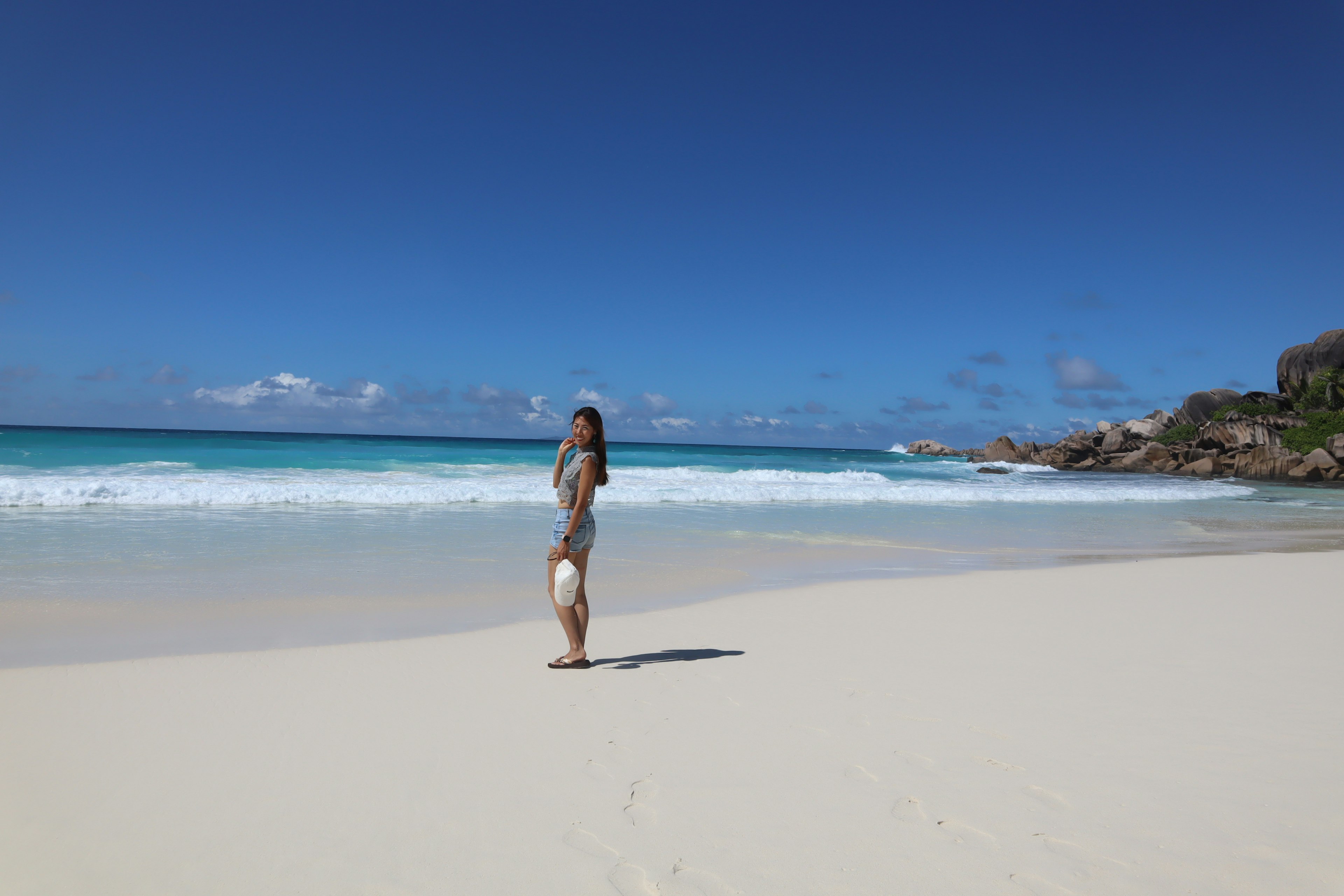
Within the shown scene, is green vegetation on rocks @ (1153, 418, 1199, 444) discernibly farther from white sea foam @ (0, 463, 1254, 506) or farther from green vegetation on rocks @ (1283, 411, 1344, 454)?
white sea foam @ (0, 463, 1254, 506)

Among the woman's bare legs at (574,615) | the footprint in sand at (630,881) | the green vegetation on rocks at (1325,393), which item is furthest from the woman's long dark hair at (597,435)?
the green vegetation on rocks at (1325,393)

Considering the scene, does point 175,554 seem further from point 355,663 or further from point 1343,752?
point 1343,752

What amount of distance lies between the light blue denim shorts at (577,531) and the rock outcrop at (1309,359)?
183 ft

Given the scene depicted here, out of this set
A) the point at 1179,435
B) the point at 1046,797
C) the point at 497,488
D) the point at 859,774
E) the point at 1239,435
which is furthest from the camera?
the point at 1179,435

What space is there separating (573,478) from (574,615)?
38.7 inches

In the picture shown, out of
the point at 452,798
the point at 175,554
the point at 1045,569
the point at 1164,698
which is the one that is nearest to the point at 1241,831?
the point at 1164,698

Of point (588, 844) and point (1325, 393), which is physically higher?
point (1325, 393)

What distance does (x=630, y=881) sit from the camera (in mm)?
2459

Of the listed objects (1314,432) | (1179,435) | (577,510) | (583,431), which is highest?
(1179,435)

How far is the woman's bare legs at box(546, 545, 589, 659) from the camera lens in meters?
4.95

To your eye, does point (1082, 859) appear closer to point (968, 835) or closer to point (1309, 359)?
point (968, 835)

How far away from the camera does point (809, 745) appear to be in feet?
11.8

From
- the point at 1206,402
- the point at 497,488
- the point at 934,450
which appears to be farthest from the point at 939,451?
the point at 497,488

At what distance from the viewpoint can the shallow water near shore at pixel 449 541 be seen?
247 inches
